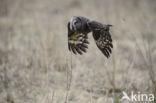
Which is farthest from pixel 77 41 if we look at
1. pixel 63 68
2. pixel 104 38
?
pixel 63 68

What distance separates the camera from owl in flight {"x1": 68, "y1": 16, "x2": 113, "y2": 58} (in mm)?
1919

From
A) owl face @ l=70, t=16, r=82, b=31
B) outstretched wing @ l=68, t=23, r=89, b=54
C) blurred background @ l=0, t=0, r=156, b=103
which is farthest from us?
blurred background @ l=0, t=0, r=156, b=103

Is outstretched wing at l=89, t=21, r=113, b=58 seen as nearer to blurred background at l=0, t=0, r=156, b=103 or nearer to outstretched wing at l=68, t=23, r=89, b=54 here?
outstretched wing at l=68, t=23, r=89, b=54

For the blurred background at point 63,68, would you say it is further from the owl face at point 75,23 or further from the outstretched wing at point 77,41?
the owl face at point 75,23

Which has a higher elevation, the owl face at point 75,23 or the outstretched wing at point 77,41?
the owl face at point 75,23

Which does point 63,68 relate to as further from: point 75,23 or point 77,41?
point 75,23

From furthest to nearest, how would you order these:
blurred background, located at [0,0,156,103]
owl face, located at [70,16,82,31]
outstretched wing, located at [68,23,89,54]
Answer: blurred background, located at [0,0,156,103]
outstretched wing, located at [68,23,89,54]
owl face, located at [70,16,82,31]

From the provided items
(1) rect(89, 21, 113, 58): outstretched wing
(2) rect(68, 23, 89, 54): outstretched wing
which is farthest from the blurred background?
(1) rect(89, 21, 113, 58): outstretched wing

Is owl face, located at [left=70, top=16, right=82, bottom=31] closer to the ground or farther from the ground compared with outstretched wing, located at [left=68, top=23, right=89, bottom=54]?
farther from the ground

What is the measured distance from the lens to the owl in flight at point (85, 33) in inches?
75.5

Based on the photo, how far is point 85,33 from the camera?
6.56ft

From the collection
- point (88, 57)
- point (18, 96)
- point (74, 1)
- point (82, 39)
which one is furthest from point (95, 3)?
point (82, 39)

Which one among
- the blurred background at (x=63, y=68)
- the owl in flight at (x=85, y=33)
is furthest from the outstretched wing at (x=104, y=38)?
the blurred background at (x=63, y=68)

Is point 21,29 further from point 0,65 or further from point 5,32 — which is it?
point 0,65
